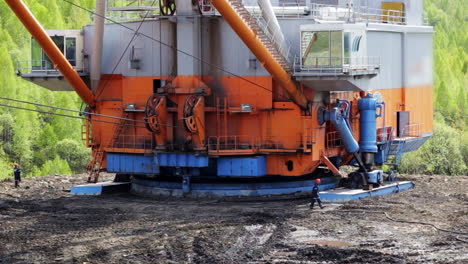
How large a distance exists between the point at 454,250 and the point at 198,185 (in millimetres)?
9942

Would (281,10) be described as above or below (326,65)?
above

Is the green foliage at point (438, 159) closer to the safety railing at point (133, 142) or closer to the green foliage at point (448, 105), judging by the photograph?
the green foliage at point (448, 105)

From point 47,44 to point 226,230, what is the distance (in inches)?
318

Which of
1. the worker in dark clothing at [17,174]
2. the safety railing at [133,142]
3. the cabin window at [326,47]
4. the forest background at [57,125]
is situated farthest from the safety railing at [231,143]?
the forest background at [57,125]

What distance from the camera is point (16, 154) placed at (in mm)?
54562

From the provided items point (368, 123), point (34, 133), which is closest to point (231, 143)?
point (368, 123)

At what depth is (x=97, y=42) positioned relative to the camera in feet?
103

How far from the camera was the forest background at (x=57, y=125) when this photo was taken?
49906mm

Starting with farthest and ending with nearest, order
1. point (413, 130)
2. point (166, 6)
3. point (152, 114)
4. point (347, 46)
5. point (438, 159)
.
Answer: point (438, 159), point (413, 130), point (166, 6), point (152, 114), point (347, 46)

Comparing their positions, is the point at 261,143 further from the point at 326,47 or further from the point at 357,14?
the point at 357,14

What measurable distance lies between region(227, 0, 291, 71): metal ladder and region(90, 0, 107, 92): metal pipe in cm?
414

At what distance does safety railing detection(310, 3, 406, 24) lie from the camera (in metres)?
31.0

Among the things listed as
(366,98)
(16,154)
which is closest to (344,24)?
(366,98)

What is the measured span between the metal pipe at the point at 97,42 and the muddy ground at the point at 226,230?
3573mm
